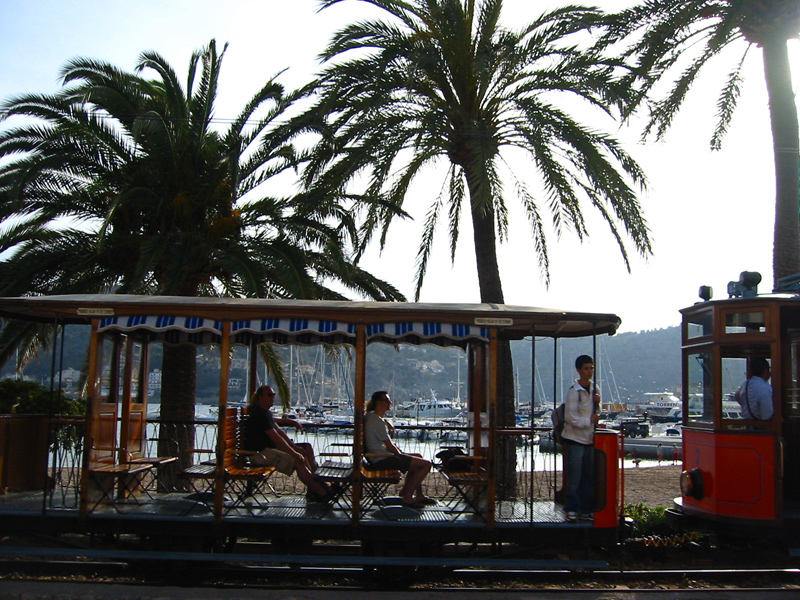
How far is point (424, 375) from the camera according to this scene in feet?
266

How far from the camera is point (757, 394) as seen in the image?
370 inches

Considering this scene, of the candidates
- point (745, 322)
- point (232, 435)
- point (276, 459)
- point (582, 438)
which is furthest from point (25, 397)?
point (745, 322)

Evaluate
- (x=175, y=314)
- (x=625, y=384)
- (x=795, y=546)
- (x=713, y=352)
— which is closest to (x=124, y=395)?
(x=175, y=314)

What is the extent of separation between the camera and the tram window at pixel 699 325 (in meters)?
10.0

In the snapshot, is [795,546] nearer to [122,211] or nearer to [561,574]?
[561,574]

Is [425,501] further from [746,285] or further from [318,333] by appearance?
[746,285]

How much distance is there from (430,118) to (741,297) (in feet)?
19.3

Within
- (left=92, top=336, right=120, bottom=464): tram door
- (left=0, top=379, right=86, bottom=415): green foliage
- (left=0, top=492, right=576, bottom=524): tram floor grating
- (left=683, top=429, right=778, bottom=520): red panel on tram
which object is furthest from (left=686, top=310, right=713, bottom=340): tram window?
(left=0, top=379, right=86, bottom=415): green foliage

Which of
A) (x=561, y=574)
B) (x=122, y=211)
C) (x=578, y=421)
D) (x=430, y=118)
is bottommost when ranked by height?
(x=561, y=574)

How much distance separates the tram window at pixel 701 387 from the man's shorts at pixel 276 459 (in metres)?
5.37

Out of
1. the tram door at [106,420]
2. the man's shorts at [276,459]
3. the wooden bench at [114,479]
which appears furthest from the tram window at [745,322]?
the tram door at [106,420]

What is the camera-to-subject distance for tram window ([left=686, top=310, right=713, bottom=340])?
395 inches

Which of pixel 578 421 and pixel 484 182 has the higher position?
pixel 484 182

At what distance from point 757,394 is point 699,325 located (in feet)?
4.31
